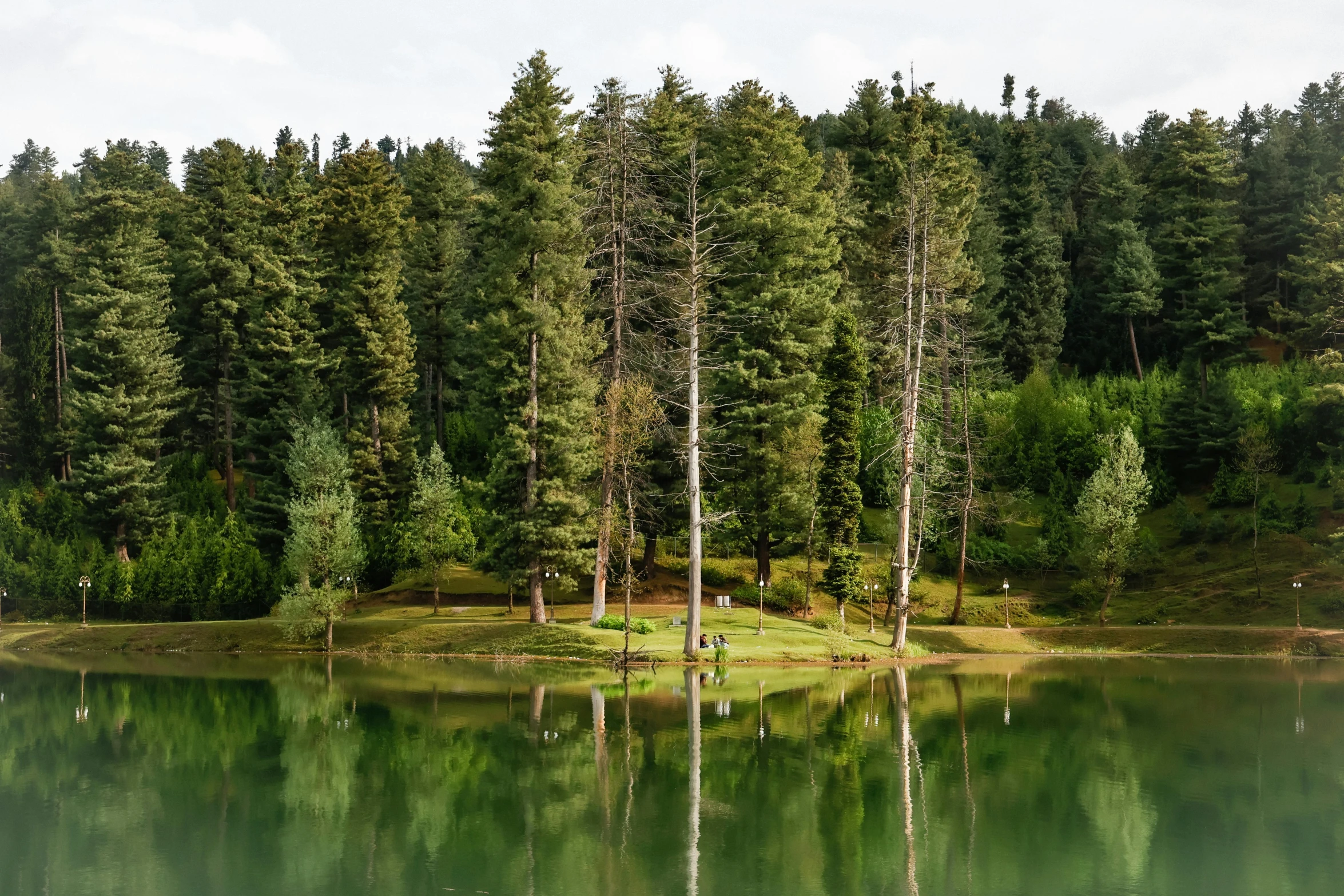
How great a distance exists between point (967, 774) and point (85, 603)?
47.4 m

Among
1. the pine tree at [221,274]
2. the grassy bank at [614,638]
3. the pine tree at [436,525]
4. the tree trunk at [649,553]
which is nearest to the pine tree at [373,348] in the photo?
the pine tree at [436,525]

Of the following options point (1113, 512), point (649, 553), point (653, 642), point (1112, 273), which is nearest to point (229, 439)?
point (649, 553)

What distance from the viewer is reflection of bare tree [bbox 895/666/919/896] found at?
51.4 ft

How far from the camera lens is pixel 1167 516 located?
A: 2488 inches

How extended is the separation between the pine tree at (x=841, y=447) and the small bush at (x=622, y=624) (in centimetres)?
798

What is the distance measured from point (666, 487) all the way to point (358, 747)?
30.7 m

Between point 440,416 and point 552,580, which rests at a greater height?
point 440,416

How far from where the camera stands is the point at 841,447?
2020 inches

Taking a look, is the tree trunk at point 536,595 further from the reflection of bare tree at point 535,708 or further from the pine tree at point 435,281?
the pine tree at point 435,281

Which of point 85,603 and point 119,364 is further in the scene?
point 119,364

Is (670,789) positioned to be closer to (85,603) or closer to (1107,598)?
(1107,598)

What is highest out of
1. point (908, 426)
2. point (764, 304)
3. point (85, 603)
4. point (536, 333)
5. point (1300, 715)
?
point (764, 304)

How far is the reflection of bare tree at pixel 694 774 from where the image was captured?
615 inches


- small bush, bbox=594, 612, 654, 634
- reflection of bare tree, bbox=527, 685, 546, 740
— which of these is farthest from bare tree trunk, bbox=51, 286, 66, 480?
reflection of bare tree, bbox=527, 685, 546, 740
